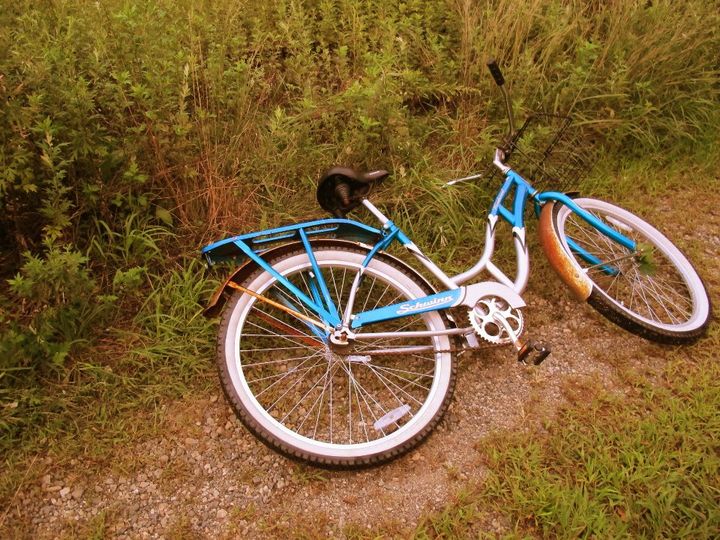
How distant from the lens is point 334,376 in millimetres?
3000

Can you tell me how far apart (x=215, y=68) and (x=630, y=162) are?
10.9 ft

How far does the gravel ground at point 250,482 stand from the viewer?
7.86ft

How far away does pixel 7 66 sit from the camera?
2590 mm

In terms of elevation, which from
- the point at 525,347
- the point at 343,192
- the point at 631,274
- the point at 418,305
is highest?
the point at 343,192

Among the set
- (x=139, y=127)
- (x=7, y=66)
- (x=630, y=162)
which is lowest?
(x=630, y=162)

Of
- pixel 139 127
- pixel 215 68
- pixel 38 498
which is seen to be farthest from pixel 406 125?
pixel 38 498

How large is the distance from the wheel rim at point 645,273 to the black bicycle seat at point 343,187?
1382 millimetres

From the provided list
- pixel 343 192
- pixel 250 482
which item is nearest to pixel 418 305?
pixel 343 192

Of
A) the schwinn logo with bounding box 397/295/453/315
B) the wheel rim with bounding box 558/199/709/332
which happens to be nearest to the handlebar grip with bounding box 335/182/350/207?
the schwinn logo with bounding box 397/295/453/315

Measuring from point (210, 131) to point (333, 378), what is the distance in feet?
5.64

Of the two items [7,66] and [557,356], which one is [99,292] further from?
[557,356]

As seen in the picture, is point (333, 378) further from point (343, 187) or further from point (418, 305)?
point (343, 187)

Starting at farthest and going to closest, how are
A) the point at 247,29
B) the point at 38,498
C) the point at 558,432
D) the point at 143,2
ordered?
1. the point at 247,29
2. the point at 143,2
3. the point at 558,432
4. the point at 38,498

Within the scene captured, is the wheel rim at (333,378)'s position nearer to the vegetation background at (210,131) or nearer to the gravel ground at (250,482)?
the gravel ground at (250,482)
